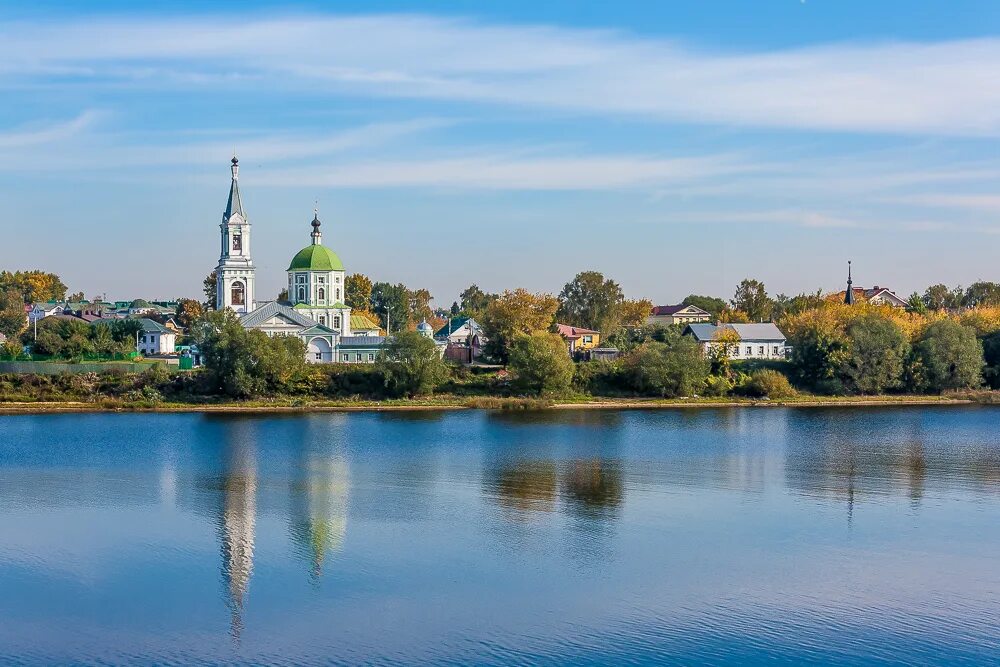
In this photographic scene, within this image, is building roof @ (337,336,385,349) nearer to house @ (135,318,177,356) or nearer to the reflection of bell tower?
house @ (135,318,177,356)

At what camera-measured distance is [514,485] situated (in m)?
25.6

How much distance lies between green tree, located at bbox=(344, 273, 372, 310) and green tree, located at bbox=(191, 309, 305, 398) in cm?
3591

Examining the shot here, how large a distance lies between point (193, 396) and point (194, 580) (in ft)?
88.9

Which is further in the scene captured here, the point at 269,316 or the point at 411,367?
the point at 269,316

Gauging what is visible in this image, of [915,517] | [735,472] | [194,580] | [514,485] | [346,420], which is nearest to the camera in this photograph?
[194,580]

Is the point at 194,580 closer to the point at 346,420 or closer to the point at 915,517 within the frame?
the point at 915,517

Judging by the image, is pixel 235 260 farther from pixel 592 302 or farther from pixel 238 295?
pixel 592 302

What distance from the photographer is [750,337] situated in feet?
196

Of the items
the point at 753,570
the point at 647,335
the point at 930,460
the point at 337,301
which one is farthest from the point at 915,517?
the point at 337,301

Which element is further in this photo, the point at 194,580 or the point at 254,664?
the point at 194,580

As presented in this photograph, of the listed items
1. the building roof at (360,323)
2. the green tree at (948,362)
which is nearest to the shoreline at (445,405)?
the green tree at (948,362)

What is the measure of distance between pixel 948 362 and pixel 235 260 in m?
34.2

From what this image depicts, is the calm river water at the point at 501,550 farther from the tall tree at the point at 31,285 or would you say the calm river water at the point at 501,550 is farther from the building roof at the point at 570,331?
the tall tree at the point at 31,285

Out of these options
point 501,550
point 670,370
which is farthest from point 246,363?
point 501,550
